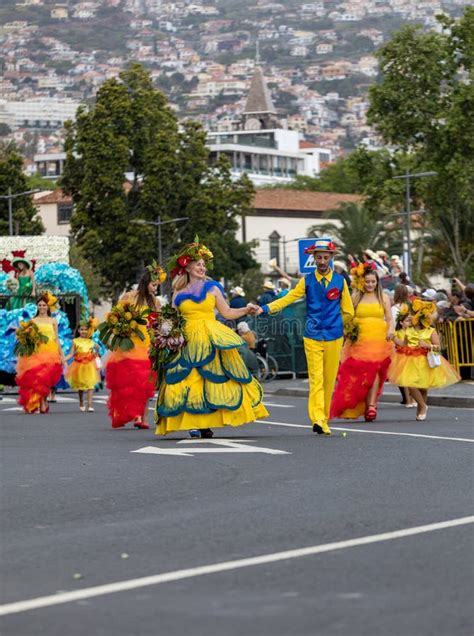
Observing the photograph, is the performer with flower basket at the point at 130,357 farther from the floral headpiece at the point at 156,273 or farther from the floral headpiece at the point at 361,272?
the floral headpiece at the point at 361,272

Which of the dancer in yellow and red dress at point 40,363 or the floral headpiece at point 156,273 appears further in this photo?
the dancer in yellow and red dress at point 40,363

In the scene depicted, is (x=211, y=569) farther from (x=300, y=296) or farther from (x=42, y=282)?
(x=42, y=282)

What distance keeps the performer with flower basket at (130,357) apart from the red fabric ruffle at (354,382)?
2.14m

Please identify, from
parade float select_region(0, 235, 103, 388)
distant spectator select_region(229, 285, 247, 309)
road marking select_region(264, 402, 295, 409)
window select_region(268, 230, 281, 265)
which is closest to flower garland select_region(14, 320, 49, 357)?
road marking select_region(264, 402, 295, 409)

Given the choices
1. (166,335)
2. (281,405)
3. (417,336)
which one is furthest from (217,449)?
(281,405)

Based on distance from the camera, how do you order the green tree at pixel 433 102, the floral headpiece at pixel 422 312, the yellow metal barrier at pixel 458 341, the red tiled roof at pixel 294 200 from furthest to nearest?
the red tiled roof at pixel 294 200
the green tree at pixel 433 102
the yellow metal barrier at pixel 458 341
the floral headpiece at pixel 422 312

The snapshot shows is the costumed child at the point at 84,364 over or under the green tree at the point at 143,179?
under

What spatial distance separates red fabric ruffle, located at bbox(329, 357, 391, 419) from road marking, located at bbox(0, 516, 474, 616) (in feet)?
34.5

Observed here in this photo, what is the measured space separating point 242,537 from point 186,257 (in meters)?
8.28

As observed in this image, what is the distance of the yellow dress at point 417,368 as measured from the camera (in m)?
22.0

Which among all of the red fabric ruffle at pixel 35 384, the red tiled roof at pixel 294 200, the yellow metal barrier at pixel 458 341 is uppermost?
the red tiled roof at pixel 294 200

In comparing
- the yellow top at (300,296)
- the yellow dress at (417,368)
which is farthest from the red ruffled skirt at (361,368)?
the yellow top at (300,296)

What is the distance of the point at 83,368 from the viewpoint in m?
27.6

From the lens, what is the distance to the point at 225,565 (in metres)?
8.96
